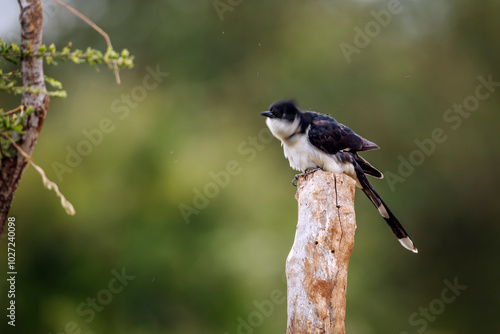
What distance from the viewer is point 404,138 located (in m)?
14.4

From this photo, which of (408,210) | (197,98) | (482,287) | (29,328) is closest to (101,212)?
(29,328)

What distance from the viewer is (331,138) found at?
21.6 feet

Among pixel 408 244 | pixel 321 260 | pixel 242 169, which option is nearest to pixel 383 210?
pixel 408 244

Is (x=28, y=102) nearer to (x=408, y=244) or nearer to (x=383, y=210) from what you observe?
(x=383, y=210)

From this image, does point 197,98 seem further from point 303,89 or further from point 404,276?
point 404,276

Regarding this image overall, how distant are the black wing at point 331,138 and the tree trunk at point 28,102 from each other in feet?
11.5

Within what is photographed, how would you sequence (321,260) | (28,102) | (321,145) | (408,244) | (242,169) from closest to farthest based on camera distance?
(28,102) < (321,260) < (321,145) < (408,244) < (242,169)

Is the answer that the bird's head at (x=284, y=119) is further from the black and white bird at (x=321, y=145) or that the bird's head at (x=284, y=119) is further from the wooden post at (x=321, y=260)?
the wooden post at (x=321, y=260)

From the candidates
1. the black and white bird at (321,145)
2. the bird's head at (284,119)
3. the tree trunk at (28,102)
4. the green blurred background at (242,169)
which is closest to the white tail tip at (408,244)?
the black and white bird at (321,145)

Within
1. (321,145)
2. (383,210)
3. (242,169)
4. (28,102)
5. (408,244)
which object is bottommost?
(242,169)

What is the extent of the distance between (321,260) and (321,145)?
1934 mm

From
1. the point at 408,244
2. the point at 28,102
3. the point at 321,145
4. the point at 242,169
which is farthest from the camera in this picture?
the point at 242,169

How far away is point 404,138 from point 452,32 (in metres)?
3.25

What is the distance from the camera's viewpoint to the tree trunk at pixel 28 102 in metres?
3.48
